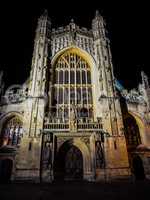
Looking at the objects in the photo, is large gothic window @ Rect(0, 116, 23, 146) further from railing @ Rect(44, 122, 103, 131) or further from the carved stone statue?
the carved stone statue

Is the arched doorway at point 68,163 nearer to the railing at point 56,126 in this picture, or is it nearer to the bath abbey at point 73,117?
the bath abbey at point 73,117

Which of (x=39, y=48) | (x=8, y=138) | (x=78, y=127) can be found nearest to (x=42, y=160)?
(x=78, y=127)

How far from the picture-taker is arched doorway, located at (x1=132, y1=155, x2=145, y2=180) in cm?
1809

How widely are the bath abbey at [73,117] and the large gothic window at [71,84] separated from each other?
0.39 ft

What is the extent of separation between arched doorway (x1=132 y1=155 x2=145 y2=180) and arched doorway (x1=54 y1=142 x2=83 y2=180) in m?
6.35

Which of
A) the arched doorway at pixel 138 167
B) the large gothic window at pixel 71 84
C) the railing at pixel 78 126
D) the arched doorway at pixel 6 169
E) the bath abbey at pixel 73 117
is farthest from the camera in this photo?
the large gothic window at pixel 71 84

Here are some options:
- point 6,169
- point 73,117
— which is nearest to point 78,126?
point 73,117

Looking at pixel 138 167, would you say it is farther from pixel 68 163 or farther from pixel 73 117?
pixel 73 117

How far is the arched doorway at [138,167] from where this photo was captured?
1809 centimetres

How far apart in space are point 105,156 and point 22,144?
790 centimetres

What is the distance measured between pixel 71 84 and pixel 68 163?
955 cm

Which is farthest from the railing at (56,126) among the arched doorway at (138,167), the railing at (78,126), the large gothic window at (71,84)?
the arched doorway at (138,167)

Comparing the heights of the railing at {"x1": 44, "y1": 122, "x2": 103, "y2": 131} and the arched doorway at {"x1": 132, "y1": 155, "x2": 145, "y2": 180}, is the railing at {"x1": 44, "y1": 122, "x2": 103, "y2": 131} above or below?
above

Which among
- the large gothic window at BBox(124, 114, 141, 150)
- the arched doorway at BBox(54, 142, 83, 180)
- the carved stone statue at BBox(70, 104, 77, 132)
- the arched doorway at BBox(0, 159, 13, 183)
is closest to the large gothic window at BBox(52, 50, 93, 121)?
the carved stone statue at BBox(70, 104, 77, 132)
